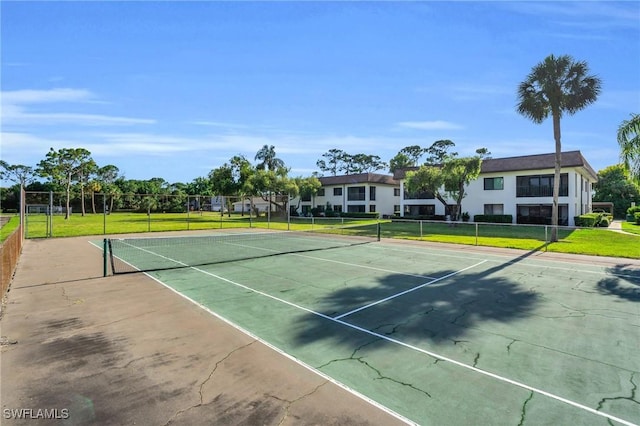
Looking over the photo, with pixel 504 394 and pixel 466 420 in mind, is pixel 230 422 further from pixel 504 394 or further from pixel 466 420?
pixel 504 394

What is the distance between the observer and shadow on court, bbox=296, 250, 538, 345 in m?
7.22

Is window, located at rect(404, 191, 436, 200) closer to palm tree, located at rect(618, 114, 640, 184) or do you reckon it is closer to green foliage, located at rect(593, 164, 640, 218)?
palm tree, located at rect(618, 114, 640, 184)

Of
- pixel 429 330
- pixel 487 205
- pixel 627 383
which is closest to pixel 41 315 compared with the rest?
pixel 429 330

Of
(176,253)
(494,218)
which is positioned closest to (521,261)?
(176,253)

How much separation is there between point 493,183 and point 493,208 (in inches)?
113

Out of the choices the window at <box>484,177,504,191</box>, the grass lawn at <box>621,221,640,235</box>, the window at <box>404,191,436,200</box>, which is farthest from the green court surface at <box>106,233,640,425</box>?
the window at <box>404,191,436,200</box>

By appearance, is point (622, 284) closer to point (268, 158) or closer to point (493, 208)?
point (493, 208)

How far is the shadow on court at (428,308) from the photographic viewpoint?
7219 mm

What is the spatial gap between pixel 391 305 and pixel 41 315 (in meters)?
8.39

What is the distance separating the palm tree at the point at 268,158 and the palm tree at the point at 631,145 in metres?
57.1

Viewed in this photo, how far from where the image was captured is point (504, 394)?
485 cm

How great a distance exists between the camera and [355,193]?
56.2 meters

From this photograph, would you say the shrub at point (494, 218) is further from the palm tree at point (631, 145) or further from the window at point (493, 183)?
the palm tree at point (631, 145)

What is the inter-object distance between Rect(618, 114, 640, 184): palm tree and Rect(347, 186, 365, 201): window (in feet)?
126
